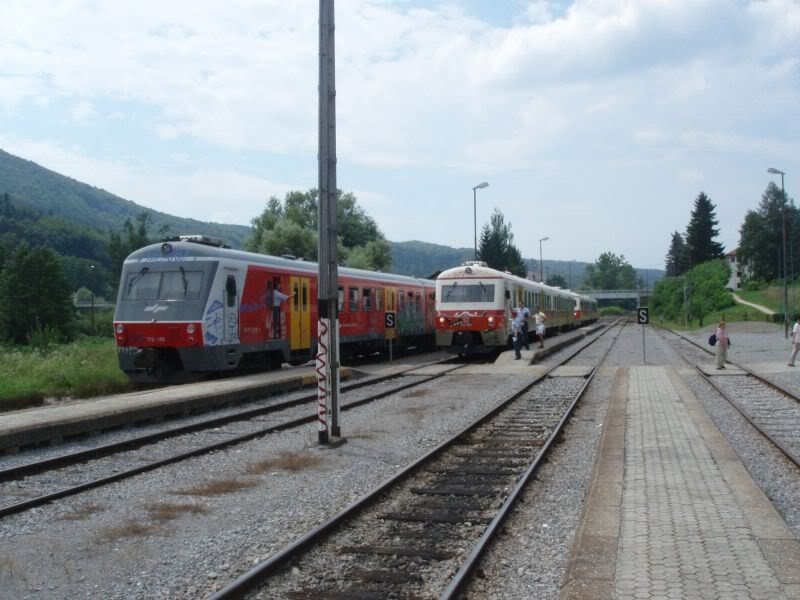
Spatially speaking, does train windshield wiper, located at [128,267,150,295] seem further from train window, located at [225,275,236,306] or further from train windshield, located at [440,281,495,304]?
train windshield, located at [440,281,495,304]

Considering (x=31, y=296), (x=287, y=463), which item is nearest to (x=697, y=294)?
(x=31, y=296)

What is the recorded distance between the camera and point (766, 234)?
120125 millimetres

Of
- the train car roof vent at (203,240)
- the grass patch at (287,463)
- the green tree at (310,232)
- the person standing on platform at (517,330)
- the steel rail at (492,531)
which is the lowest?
the grass patch at (287,463)

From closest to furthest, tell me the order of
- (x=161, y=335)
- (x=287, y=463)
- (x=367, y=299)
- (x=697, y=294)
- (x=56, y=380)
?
(x=287, y=463) < (x=161, y=335) < (x=56, y=380) < (x=367, y=299) < (x=697, y=294)

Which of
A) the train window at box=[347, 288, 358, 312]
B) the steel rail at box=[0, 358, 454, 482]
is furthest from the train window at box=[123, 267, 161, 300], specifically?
the train window at box=[347, 288, 358, 312]

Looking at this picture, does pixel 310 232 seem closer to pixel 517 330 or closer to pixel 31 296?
pixel 31 296

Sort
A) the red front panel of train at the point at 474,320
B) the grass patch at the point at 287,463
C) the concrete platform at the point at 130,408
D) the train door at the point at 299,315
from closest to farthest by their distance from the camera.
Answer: the grass patch at the point at 287,463
the concrete platform at the point at 130,408
the train door at the point at 299,315
the red front panel of train at the point at 474,320

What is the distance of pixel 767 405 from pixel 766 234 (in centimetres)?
11516

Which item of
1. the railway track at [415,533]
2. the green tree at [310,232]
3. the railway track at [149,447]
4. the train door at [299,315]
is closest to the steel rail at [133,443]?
the railway track at [149,447]

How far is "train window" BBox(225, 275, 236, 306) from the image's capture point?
18.1 metres

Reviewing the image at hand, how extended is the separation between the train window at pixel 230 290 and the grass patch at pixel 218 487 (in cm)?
951

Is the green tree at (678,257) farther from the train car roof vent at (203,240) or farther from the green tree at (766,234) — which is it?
the train car roof vent at (203,240)

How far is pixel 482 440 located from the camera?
11.6m

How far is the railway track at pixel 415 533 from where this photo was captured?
18.1 ft
